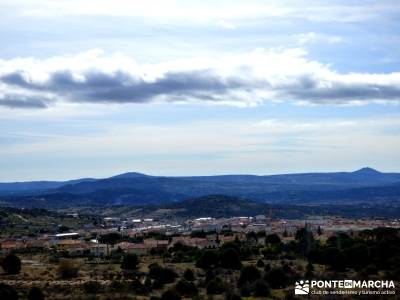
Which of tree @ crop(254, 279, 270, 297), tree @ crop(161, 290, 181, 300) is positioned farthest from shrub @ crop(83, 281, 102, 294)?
tree @ crop(254, 279, 270, 297)

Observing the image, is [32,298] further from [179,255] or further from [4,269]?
[179,255]

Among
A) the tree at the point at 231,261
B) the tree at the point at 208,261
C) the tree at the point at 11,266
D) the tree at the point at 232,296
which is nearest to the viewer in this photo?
the tree at the point at 232,296

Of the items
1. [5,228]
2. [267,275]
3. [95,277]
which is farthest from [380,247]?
[5,228]

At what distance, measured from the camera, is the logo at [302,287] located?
124ft

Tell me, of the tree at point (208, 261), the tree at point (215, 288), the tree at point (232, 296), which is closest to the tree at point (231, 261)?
the tree at point (208, 261)

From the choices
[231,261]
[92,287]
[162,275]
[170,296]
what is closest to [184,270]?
[231,261]

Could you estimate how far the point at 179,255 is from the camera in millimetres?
64562

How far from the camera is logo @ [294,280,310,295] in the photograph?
37906mm

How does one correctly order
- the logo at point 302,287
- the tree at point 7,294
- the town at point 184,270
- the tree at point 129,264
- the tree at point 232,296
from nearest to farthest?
the tree at point 7,294, the tree at point 232,296, the logo at point 302,287, the town at point 184,270, the tree at point 129,264

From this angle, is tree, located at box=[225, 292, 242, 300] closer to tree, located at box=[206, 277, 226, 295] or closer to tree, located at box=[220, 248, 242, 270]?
tree, located at box=[206, 277, 226, 295]

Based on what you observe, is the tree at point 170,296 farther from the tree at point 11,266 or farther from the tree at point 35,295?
the tree at point 11,266

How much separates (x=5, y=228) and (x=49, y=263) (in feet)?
223

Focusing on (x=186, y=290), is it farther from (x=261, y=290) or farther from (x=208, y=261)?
(x=208, y=261)

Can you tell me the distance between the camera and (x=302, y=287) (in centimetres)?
3956
